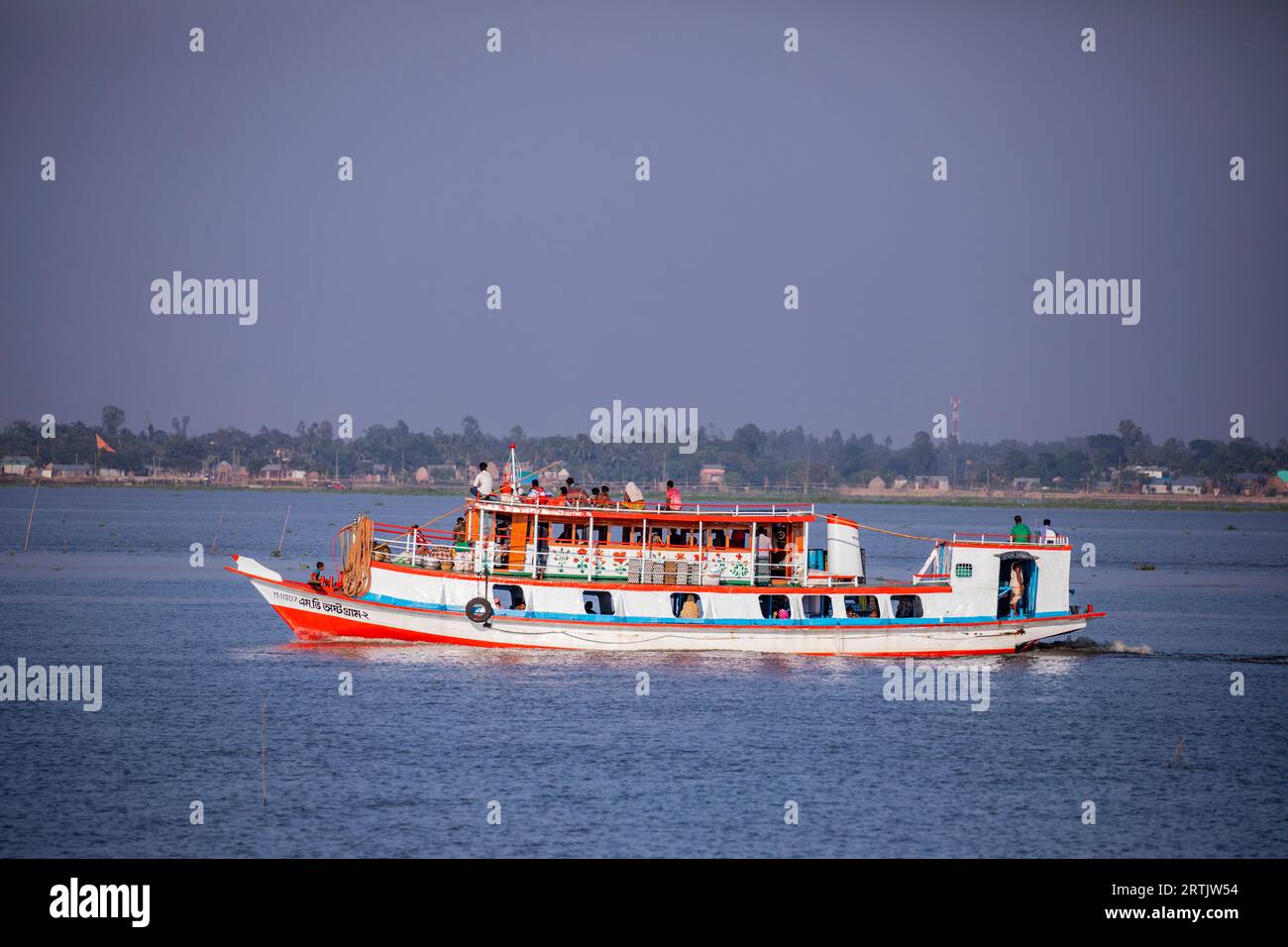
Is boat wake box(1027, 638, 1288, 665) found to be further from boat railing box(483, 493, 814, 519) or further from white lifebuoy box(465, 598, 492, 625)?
white lifebuoy box(465, 598, 492, 625)

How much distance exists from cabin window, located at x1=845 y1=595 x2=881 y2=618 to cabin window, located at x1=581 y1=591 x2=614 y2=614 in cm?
821

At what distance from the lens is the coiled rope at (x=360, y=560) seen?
47.7m

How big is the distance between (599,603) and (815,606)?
7.45 m

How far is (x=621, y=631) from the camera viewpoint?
1892 inches

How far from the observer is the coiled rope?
47.7 metres

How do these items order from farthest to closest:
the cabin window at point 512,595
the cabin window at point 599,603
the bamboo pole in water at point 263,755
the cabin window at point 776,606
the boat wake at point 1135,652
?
the boat wake at point 1135,652 < the cabin window at point 776,606 < the cabin window at point 599,603 < the cabin window at point 512,595 < the bamboo pole in water at point 263,755

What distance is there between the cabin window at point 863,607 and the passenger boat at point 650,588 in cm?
5

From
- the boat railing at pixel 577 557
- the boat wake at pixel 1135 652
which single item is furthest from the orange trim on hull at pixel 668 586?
the boat wake at pixel 1135 652

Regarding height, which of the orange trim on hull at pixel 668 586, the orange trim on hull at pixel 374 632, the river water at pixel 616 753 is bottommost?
the river water at pixel 616 753

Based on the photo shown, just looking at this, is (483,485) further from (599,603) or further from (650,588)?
(650,588)


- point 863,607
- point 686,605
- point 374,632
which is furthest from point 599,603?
point 863,607

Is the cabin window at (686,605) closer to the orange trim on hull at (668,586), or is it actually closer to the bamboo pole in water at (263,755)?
Result: the orange trim on hull at (668,586)

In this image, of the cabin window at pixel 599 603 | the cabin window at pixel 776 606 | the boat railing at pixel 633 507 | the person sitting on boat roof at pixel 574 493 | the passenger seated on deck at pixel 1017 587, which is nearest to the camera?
the boat railing at pixel 633 507
